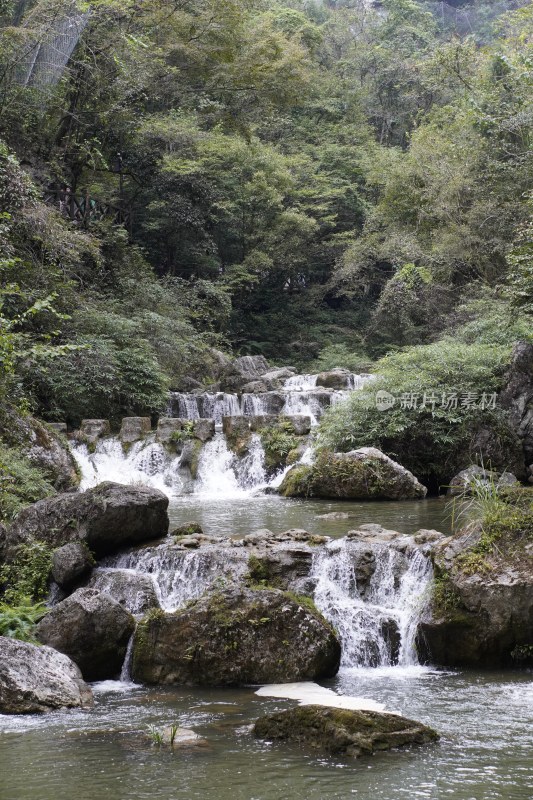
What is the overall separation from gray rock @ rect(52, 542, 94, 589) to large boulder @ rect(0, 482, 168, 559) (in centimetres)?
32

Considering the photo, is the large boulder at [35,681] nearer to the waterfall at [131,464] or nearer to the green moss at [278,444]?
the waterfall at [131,464]

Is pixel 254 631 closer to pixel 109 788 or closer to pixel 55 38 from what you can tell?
pixel 109 788

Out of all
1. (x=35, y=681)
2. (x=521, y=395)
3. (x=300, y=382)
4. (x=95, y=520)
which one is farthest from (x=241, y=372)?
(x=35, y=681)

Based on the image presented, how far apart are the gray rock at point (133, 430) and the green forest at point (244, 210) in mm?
1345

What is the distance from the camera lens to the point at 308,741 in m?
4.50

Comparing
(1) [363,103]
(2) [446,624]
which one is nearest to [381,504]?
(2) [446,624]

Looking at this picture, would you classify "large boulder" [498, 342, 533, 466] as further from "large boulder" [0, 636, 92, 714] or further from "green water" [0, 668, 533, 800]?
"large boulder" [0, 636, 92, 714]

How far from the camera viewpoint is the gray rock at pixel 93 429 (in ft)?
55.7

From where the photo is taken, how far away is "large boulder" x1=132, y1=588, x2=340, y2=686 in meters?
6.32

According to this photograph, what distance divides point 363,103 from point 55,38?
24.7 m

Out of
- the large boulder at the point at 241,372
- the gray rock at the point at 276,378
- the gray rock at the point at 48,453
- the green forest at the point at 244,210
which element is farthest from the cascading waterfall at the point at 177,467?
the large boulder at the point at 241,372

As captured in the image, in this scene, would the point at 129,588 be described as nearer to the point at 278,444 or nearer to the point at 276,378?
the point at 278,444

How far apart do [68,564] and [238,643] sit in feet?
7.17

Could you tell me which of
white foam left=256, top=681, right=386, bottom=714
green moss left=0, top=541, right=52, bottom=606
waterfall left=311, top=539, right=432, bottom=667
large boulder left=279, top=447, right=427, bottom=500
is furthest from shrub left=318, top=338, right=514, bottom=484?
white foam left=256, top=681, right=386, bottom=714
